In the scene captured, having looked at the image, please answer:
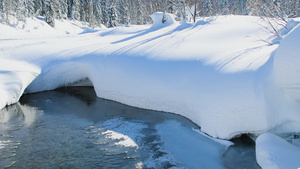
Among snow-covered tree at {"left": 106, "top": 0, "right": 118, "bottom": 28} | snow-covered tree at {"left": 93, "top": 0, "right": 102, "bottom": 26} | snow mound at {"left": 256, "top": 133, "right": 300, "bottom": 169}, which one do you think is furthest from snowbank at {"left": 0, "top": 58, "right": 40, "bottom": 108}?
snow-covered tree at {"left": 93, "top": 0, "right": 102, "bottom": 26}

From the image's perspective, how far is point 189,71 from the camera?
935cm

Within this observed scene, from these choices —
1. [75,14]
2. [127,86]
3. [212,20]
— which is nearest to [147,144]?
[127,86]

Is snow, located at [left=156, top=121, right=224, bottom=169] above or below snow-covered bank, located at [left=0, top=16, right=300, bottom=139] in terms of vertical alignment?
below

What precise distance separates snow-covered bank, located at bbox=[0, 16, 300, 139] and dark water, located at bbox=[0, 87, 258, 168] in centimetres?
61

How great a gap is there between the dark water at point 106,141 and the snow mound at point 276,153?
42 cm

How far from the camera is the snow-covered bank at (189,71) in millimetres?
7059

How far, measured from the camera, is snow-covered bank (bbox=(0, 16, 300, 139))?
706 cm

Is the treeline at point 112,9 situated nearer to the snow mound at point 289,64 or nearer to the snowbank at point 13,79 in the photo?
the snowbank at point 13,79

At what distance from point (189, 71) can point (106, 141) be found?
12.2 ft

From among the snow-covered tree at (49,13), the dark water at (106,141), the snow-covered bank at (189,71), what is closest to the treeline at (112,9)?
the snow-covered tree at (49,13)

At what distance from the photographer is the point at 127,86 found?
10.8 m

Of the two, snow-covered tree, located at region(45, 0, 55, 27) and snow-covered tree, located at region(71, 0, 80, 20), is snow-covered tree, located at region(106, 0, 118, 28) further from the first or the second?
snow-covered tree, located at region(71, 0, 80, 20)

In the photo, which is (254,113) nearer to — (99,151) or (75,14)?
(99,151)

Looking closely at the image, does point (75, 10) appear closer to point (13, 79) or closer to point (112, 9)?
point (112, 9)
